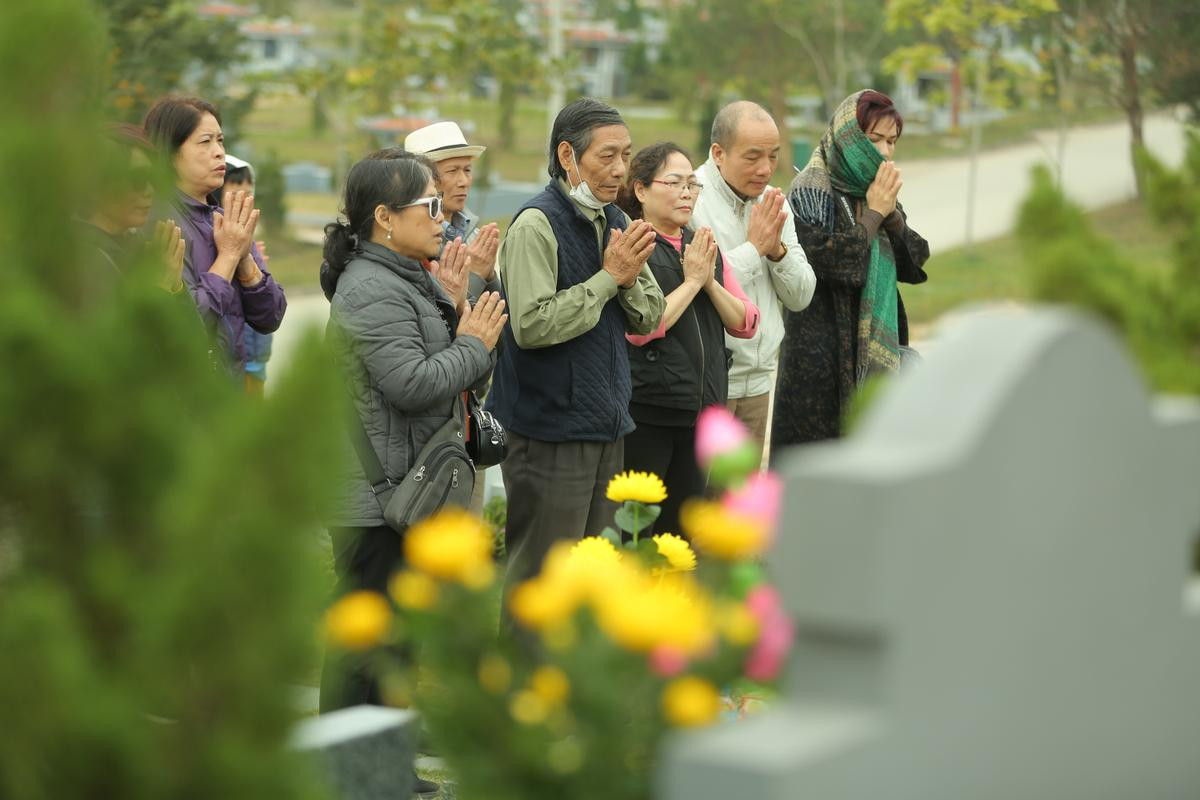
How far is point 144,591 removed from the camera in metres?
1.62

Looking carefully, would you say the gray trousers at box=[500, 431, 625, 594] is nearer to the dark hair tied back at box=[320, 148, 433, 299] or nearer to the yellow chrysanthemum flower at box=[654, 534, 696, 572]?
the dark hair tied back at box=[320, 148, 433, 299]

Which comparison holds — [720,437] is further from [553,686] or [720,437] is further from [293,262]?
[293,262]

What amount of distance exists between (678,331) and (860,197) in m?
1.01

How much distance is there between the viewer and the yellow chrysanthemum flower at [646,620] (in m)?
1.74

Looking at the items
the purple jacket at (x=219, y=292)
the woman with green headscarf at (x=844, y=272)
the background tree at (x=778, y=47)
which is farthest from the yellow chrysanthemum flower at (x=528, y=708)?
the background tree at (x=778, y=47)

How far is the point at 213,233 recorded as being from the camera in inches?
184

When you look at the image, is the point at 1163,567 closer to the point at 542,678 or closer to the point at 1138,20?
the point at 542,678

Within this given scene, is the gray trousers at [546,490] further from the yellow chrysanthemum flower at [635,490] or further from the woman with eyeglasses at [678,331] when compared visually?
the yellow chrysanthemum flower at [635,490]

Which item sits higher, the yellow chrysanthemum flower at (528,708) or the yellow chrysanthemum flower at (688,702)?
the yellow chrysanthemum flower at (688,702)

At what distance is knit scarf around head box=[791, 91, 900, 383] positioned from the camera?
5.52m

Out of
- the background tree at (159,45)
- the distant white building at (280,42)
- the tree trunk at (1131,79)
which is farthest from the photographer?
the distant white building at (280,42)

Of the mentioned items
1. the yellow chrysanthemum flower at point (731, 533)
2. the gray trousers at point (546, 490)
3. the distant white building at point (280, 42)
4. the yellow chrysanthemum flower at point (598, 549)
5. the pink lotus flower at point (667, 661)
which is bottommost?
the gray trousers at point (546, 490)

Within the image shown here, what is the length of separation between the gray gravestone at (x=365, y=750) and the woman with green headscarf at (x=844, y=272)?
3.40 meters

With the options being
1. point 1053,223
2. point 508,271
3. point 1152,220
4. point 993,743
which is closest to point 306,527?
point 993,743
